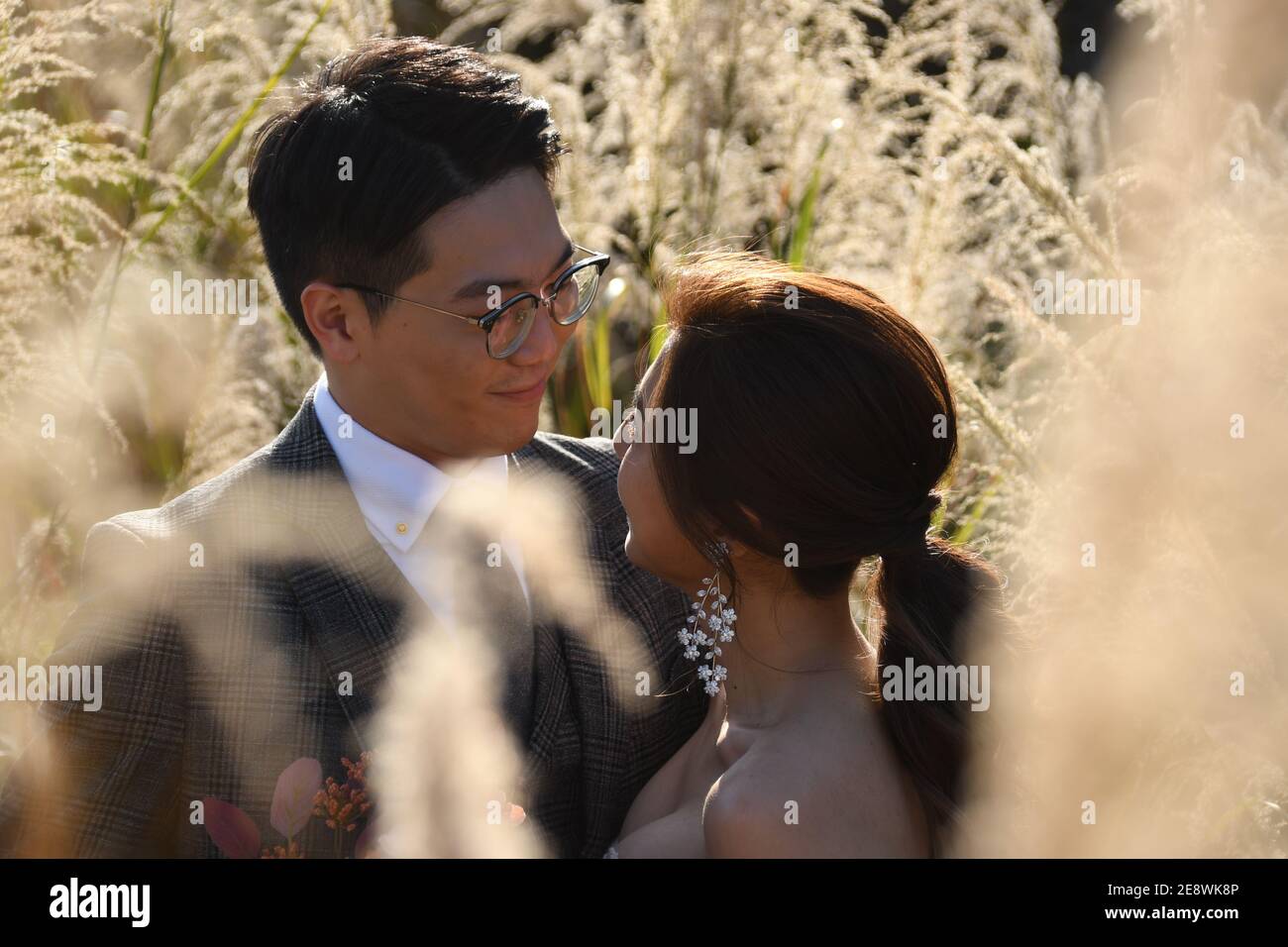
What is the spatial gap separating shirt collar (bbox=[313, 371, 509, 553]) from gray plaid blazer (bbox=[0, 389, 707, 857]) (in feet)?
0.12

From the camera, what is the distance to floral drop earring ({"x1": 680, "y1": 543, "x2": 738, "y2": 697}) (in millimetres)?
2010

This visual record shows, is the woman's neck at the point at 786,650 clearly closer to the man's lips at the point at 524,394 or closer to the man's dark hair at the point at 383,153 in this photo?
the man's lips at the point at 524,394

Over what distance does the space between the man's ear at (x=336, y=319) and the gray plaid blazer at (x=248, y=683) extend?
0.15 meters

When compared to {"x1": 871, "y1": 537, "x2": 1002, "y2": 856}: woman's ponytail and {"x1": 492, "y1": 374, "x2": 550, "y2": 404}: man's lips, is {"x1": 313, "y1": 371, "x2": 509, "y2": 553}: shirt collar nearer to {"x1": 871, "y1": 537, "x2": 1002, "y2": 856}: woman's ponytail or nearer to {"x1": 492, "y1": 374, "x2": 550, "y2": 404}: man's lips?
{"x1": 492, "y1": 374, "x2": 550, "y2": 404}: man's lips

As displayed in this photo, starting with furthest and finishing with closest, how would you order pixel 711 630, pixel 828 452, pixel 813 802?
pixel 711 630 < pixel 828 452 < pixel 813 802

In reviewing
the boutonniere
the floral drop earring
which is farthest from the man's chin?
the boutonniere

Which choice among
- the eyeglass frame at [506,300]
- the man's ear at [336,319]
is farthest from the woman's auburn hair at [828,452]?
the man's ear at [336,319]

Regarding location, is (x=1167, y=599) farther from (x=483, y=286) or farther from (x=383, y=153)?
(x=383, y=153)

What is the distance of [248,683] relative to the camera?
190cm

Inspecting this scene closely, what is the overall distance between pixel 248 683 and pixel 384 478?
0.39 metres

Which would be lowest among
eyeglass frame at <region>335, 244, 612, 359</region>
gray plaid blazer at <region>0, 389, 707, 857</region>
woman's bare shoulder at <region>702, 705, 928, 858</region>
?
woman's bare shoulder at <region>702, 705, 928, 858</region>

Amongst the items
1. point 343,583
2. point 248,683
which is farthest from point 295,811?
point 343,583

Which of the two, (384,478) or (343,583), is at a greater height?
(384,478)
